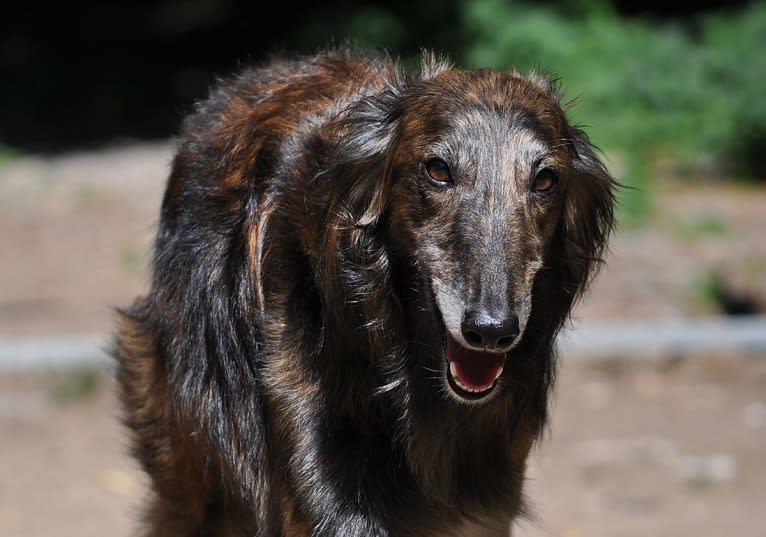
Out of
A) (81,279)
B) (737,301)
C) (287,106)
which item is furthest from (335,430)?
(81,279)

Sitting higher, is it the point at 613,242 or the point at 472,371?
the point at 613,242

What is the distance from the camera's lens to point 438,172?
11.9ft

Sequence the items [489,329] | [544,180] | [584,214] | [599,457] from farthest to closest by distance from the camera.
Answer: [599,457], [584,214], [544,180], [489,329]

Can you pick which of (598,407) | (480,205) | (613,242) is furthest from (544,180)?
(613,242)

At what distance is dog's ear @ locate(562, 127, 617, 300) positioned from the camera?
12.7ft

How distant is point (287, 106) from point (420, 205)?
34.1 inches

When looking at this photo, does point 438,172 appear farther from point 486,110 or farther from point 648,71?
point 648,71

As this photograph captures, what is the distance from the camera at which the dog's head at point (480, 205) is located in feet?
11.4

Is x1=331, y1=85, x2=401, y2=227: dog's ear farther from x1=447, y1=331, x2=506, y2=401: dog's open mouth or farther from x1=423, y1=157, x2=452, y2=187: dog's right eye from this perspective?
x1=447, y1=331, x2=506, y2=401: dog's open mouth

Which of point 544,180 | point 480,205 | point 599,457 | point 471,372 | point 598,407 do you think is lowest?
point 599,457

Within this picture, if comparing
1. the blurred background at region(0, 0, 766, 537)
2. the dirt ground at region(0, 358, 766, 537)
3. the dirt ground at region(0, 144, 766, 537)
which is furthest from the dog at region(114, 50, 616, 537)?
the dirt ground at region(0, 358, 766, 537)

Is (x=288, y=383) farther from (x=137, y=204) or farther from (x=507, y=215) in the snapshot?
(x=137, y=204)

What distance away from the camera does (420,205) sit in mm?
3639

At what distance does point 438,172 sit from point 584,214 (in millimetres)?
536
